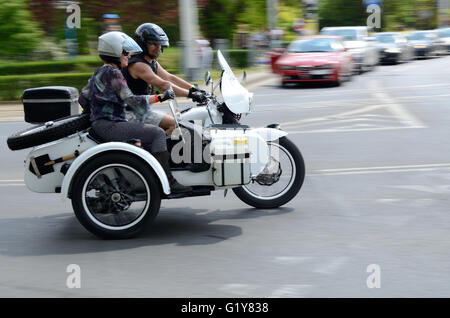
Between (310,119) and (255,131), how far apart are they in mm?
7446

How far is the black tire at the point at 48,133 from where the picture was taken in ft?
20.5

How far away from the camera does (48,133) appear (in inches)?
246

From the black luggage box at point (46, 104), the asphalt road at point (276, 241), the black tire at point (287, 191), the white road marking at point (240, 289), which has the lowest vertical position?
the asphalt road at point (276, 241)

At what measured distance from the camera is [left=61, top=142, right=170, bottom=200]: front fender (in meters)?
6.02

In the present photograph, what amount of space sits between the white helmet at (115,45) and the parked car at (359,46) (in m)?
18.8

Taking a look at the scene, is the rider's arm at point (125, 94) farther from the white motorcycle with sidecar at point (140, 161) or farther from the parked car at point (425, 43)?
the parked car at point (425, 43)

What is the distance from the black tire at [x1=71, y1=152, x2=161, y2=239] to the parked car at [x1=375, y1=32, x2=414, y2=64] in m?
26.3

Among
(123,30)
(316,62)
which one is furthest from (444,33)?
(316,62)

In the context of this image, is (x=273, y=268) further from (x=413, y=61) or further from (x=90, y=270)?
(x=413, y=61)

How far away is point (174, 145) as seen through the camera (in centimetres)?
656

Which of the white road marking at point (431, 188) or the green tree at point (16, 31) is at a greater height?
the green tree at point (16, 31)

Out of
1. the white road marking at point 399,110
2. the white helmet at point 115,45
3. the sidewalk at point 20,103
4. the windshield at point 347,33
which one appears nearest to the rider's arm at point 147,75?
the white helmet at point 115,45

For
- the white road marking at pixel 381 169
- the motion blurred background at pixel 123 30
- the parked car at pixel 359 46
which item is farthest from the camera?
the parked car at pixel 359 46
